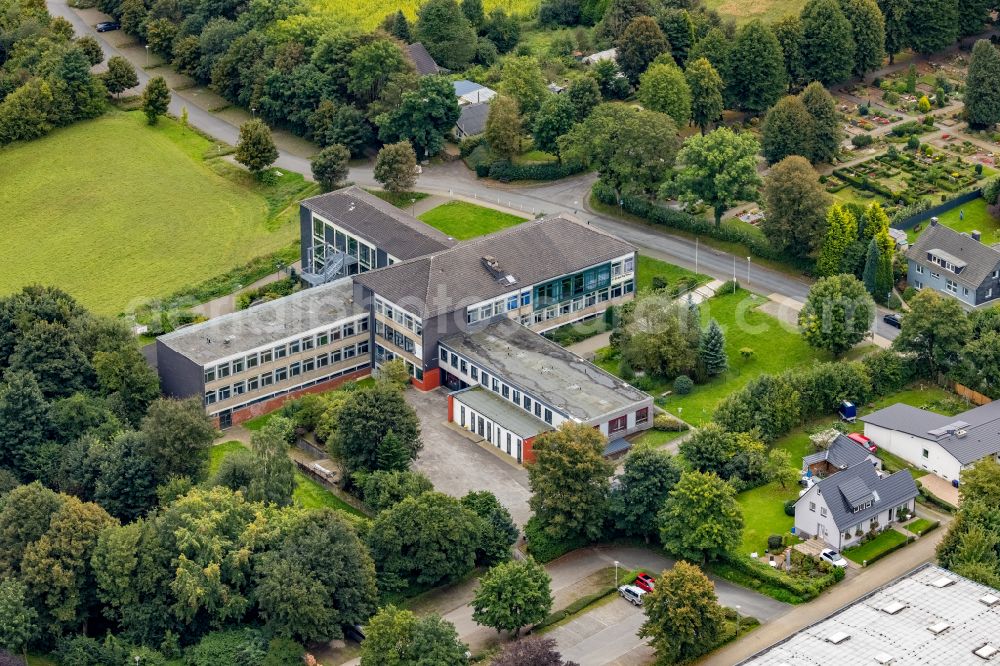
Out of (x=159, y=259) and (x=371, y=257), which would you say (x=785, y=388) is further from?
(x=159, y=259)

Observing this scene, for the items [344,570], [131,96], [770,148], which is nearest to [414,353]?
[344,570]

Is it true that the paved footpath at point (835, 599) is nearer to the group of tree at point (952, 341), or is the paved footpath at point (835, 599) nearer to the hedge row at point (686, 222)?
the group of tree at point (952, 341)

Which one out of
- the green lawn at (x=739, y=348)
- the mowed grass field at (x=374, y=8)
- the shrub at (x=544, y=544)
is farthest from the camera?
the mowed grass field at (x=374, y=8)

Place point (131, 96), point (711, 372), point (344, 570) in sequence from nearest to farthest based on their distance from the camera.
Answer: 1. point (344, 570)
2. point (711, 372)
3. point (131, 96)

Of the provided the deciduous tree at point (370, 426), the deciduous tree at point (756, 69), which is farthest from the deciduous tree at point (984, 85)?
the deciduous tree at point (370, 426)

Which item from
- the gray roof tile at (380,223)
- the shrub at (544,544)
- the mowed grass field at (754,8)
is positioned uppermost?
the mowed grass field at (754,8)

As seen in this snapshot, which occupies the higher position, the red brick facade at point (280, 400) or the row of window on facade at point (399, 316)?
the row of window on facade at point (399, 316)
